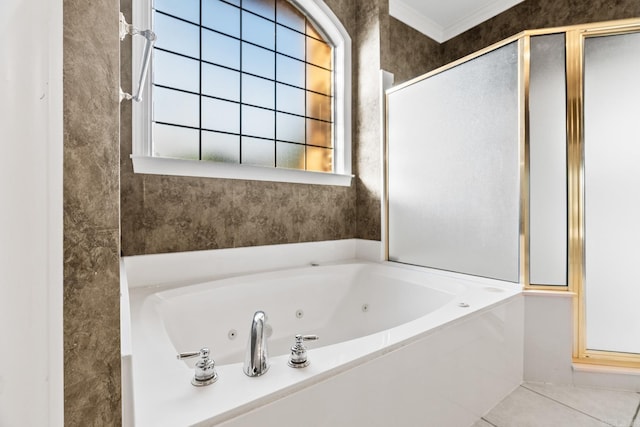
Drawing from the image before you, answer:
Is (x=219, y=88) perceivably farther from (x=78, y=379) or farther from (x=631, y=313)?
(x=631, y=313)

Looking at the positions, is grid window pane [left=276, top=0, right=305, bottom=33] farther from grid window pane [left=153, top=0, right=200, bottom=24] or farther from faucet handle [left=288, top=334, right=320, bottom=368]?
faucet handle [left=288, top=334, right=320, bottom=368]

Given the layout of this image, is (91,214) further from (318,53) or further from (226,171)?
(318,53)

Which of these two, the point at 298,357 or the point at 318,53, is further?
the point at 318,53

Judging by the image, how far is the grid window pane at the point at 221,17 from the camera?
6.16 feet

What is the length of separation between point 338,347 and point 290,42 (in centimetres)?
218

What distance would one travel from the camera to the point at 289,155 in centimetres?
224

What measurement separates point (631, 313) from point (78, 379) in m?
2.12

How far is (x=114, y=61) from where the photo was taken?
455 mm

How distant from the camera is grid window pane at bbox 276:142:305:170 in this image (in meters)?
2.19

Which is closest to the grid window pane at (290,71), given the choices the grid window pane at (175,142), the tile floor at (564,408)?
the grid window pane at (175,142)

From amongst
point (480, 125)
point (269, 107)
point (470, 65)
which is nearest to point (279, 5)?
point (269, 107)

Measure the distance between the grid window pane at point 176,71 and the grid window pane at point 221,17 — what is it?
0.95 ft

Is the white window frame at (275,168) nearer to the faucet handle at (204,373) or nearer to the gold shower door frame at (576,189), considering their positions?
the faucet handle at (204,373)

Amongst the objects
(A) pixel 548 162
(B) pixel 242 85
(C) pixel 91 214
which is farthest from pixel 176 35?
(A) pixel 548 162
